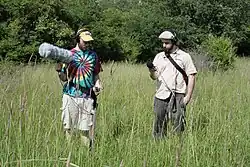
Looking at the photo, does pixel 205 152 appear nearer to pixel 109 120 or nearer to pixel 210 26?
pixel 109 120

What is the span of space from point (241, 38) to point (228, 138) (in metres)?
27.7

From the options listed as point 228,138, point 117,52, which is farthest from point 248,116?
point 117,52

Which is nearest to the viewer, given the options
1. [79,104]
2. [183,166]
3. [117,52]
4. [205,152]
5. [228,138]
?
[183,166]

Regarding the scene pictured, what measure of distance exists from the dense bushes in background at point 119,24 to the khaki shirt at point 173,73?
12.5 metres

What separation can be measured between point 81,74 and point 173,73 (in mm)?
1171

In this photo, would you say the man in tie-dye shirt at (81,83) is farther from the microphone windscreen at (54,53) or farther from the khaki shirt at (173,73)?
the khaki shirt at (173,73)

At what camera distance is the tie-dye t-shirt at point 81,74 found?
4.86 metres

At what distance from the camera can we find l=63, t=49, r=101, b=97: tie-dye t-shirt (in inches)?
191

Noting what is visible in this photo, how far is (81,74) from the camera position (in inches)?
193

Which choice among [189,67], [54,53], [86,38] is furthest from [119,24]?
[54,53]

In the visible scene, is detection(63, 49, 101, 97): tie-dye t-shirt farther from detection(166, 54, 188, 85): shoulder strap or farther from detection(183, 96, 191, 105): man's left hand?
detection(183, 96, 191, 105): man's left hand

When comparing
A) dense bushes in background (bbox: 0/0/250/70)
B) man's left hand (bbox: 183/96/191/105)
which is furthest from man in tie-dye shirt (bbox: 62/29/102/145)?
dense bushes in background (bbox: 0/0/250/70)

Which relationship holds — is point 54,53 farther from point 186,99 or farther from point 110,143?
point 186,99

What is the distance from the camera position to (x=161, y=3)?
3070cm
